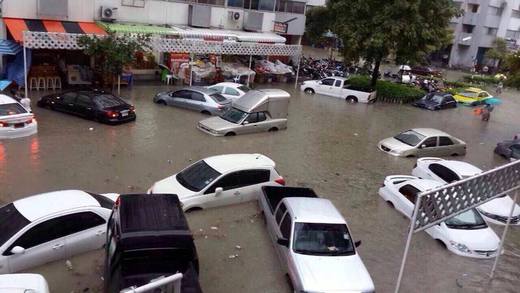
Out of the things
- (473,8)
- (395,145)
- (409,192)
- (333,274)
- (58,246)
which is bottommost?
(58,246)

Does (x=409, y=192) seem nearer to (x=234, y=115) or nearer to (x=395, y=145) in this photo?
(x=395, y=145)

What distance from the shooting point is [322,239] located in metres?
9.54

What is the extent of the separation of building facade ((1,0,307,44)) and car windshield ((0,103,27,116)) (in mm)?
8277

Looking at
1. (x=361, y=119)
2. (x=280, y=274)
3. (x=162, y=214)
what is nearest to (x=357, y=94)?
(x=361, y=119)

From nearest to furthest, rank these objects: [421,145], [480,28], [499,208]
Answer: [499,208]
[421,145]
[480,28]

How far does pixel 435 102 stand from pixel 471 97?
5077mm

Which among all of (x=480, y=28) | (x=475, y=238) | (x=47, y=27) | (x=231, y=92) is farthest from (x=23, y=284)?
(x=480, y=28)

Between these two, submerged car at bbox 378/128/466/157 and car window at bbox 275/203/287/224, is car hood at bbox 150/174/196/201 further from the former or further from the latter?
submerged car at bbox 378/128/466/157

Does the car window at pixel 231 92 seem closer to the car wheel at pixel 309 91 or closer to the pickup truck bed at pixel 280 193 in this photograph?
the car wheel at pixel 309 91

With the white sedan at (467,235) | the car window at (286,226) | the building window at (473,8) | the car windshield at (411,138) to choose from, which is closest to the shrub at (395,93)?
the car windshield at (411,138)

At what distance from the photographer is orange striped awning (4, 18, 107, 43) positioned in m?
21.2

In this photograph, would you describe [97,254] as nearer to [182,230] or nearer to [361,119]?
[182,230]

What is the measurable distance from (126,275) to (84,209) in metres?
2.59

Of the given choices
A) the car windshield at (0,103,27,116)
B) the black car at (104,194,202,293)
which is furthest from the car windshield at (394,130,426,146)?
the car windshield at (0,103,27,116)
